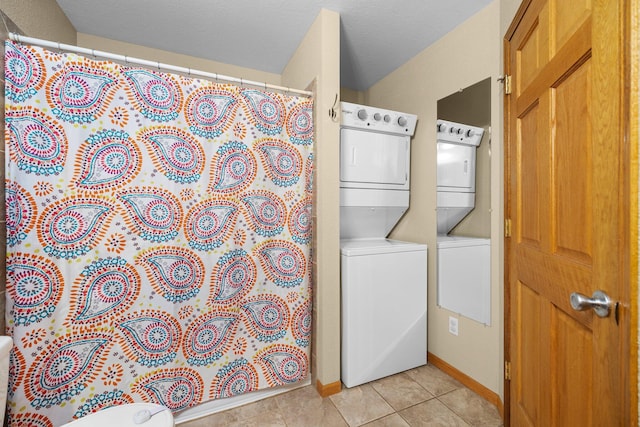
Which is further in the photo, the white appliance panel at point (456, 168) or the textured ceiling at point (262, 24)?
the white appliance panel at point (456, 168)

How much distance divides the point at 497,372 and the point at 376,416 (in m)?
0.76

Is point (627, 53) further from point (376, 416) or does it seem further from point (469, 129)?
point (376, 416)

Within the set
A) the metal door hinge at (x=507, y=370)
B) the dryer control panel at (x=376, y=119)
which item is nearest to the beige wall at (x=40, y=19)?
the dryer control panel at (x=376, y=119)

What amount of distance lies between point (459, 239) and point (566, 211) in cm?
113

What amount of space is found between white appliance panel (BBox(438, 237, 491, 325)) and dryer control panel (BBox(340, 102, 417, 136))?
888mm

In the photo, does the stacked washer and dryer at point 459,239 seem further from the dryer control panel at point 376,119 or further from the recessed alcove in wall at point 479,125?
the dryer control panel at point 376,119

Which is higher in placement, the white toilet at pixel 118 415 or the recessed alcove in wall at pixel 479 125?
the recessed alcove in wall at pixel 479 125

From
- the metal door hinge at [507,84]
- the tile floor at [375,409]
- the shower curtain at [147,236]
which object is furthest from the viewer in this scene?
the tile floor at [375,409]

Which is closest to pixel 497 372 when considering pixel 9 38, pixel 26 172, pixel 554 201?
pixel 554 201

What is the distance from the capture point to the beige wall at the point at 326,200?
1.74 m

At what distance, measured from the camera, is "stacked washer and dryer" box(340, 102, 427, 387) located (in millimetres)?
1835

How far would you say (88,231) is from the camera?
132 centimetres

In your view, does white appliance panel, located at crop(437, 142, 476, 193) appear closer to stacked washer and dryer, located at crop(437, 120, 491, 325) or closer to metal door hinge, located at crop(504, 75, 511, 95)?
stacked washer and dryer, located at crop(437, 120, 491, 325)

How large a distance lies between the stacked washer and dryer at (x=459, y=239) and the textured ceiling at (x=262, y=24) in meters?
0.69
